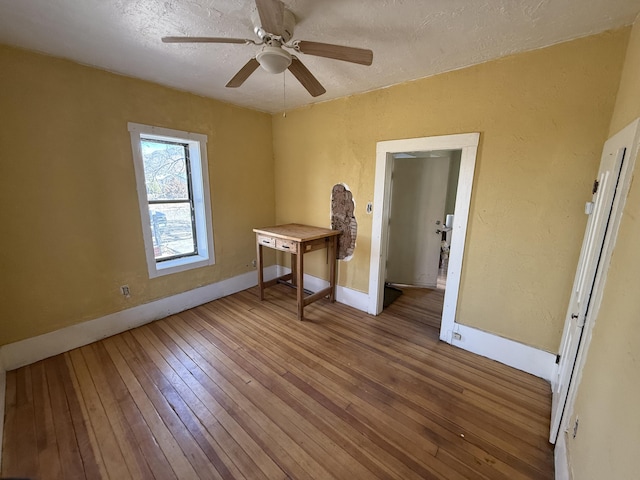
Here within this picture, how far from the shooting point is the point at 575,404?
1.29 meters

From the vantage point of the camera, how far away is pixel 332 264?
316 cm

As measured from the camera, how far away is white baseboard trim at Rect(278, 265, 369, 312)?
3.08 m

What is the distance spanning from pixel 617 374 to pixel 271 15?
81.2 inches

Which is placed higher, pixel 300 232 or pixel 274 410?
pixel 300 232

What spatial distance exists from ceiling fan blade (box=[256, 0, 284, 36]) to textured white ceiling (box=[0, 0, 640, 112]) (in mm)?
198

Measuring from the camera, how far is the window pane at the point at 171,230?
2.89m

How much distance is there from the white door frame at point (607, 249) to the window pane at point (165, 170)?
355cm

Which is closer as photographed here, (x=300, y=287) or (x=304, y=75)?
(x=304, y=75)

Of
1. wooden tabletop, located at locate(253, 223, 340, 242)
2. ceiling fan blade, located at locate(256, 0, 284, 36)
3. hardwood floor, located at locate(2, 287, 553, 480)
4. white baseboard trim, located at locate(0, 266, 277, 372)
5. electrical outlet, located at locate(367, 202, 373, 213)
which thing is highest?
ceiling fan blade, located at locate(256, 0, 284, 36)

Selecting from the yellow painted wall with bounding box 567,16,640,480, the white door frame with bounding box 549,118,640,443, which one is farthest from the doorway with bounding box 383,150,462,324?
the yellow painted wall with bounding box 567,16,640,480

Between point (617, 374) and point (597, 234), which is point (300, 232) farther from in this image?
point (617, 374)

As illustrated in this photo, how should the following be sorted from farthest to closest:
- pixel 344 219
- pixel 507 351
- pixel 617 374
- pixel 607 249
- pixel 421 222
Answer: pixel 421 222 → pixel 344 219 → pixel 507 351 → pixel 607 249 → pixel 617 374

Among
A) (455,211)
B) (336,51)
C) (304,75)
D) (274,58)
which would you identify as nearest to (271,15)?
(274,58)

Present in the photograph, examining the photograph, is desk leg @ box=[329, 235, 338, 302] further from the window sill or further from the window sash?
the window sash
